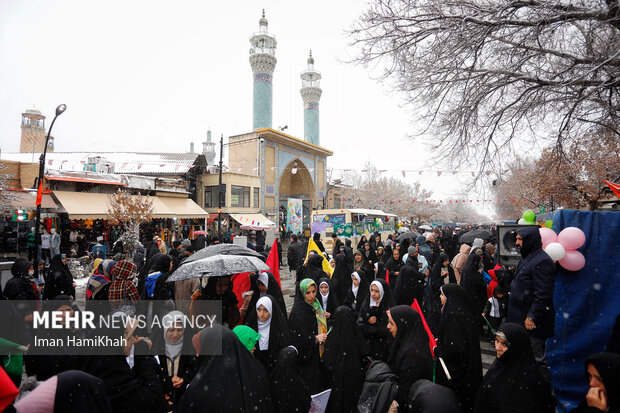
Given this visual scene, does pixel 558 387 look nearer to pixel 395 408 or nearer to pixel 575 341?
pixel 575 341

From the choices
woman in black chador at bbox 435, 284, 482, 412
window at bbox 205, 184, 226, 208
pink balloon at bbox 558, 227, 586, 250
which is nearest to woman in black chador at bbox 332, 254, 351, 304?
woman in black chador at bbox 435, 284, 482, 412

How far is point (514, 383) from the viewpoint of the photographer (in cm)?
234

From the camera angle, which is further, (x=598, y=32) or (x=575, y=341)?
(x=598, y=32)

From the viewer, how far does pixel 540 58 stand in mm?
6117

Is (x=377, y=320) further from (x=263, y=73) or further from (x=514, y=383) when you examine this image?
(x=263, y=73)

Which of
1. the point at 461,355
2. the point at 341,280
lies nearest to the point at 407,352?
the point at 461,355

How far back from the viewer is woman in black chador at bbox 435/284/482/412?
302cm

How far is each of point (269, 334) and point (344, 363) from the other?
0.81 meters

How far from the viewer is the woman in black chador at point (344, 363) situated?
317 centimetres

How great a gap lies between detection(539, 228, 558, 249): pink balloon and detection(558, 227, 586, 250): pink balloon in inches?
4.9

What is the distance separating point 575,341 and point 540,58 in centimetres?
530

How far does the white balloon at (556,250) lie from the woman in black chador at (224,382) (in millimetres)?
3067

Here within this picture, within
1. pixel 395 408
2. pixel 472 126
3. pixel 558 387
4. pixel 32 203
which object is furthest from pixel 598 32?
pixel 32 203

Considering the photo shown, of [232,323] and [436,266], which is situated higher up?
[436,266]
